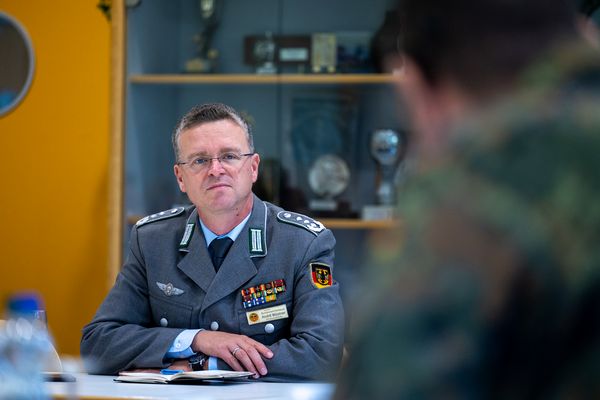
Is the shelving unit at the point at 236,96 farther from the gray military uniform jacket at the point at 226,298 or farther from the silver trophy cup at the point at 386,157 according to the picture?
the gray military uniform jacket at the point at 226,298

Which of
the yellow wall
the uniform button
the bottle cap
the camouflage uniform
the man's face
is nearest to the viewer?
the camouflage uniform

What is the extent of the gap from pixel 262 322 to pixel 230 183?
423mm

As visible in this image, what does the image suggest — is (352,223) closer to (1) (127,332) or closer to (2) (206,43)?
(2) (206,43)

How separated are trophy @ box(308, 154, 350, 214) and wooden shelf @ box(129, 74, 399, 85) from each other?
321 millimetres

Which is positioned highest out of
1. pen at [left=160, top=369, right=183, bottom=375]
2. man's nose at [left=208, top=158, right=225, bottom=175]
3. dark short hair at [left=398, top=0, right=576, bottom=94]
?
dark short hair at [left=398, top=0, right=576, bottom=94]

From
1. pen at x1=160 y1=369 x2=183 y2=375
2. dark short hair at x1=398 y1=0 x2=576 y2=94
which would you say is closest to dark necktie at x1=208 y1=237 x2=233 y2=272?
pen at x1=160 y1=369 x2=183 y2=375

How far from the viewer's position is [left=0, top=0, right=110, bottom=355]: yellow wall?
14.4 ft

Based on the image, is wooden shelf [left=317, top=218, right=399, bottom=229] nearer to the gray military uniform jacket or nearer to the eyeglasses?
the gray military uniform jacket

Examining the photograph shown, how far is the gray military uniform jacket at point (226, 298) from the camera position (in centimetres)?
243

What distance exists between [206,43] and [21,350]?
2702 millimetres

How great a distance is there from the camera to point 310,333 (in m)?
2.43

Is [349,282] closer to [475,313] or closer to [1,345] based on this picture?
[1,345]

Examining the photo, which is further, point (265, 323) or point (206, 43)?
point (206, 43)

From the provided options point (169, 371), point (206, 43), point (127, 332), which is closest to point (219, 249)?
point (127, 332)
